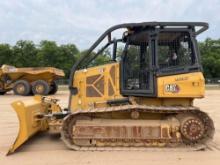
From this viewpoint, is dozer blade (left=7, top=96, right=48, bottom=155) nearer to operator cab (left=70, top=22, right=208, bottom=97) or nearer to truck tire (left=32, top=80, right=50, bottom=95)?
operator cab (left=70, top=22, right=208, bottom=97)

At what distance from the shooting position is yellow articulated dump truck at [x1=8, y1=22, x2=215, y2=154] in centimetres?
875

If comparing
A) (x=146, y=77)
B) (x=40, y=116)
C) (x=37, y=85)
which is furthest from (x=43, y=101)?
(x=37, y=85)

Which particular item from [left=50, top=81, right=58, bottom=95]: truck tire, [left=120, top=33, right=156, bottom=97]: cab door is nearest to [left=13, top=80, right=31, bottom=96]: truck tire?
[left=50, top=81, right=58, bottom=95]: truck tire

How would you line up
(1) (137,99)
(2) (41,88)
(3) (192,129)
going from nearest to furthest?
(3) (192,129) < (1) (137,99) < (2) (41,88)

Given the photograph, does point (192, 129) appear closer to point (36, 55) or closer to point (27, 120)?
point (27, 120)

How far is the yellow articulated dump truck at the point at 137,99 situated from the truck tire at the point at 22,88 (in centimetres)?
2026

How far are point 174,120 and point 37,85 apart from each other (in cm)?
2204

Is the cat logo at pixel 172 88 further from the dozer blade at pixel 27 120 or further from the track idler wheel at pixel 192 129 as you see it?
the dozer blade at pixel 27 120

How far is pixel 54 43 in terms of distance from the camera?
76.2 m

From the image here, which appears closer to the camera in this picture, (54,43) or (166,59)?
(166,59)

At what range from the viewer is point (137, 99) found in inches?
373

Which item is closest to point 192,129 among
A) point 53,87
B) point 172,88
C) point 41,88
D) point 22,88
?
point 172,88

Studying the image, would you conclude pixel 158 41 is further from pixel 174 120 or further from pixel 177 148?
pixel 177 148

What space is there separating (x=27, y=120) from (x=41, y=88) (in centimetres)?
2120
